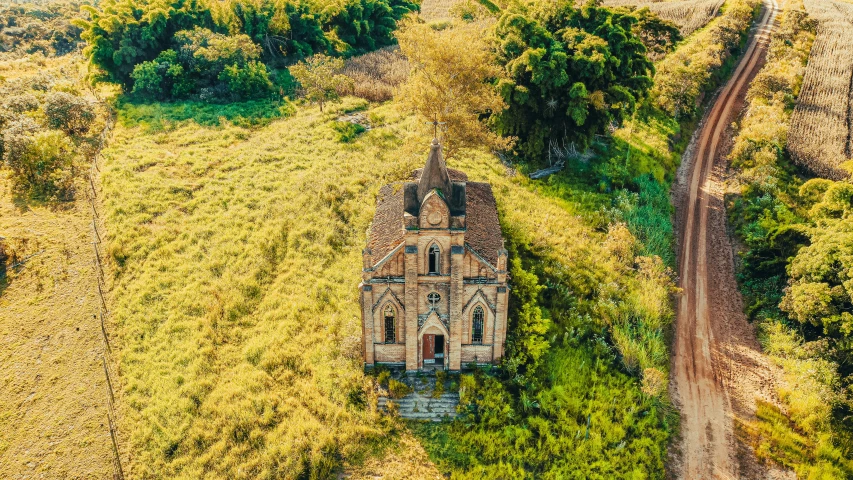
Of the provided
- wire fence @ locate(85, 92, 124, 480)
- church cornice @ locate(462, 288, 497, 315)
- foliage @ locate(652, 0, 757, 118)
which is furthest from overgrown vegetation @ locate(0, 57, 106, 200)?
foliage @ locate(652, 0, 757, 118)

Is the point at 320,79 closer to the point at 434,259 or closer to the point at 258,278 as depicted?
the point at 258,278

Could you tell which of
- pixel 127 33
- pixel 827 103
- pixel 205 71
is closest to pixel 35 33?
pixel 127 33

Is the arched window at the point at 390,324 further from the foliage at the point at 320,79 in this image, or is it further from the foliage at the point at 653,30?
the foliage at the point at 653,30

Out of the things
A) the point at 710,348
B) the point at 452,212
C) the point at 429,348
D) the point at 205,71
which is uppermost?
the point at 205,71

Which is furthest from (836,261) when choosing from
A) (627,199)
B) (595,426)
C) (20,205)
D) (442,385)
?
(20,205)

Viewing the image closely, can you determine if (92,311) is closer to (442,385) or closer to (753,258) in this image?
(442,385)
